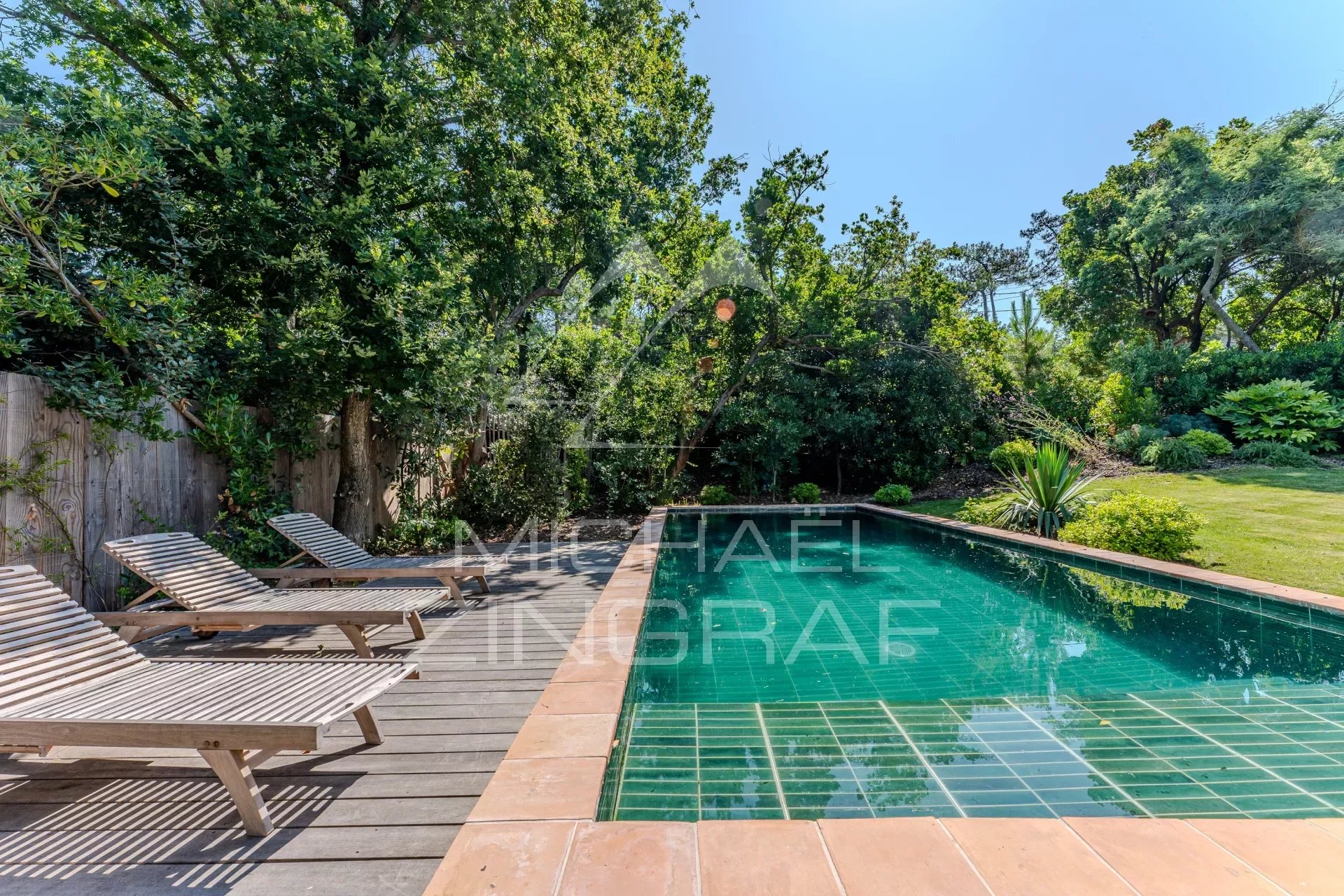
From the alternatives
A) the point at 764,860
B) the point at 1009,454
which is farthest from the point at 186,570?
the point at 1009,454

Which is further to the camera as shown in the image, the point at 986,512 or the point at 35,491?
the point at 986,512

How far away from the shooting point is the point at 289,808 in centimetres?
202

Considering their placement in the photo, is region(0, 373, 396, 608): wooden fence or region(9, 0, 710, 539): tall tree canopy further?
region(9, 0, 710, 539): tall tree canopy

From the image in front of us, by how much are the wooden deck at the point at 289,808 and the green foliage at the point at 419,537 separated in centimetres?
455

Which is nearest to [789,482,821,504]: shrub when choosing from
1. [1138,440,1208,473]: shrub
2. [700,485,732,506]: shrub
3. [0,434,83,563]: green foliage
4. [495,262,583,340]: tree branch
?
[700,485,732,506]: shrub

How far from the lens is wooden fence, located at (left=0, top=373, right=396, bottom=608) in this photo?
3809 mm

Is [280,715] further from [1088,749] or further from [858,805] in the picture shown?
[1088,749]

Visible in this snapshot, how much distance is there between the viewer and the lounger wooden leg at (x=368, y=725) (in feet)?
8.02

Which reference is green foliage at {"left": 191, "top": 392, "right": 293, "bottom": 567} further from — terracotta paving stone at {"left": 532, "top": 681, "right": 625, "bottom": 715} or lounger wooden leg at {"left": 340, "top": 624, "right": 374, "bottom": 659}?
terracotta paving stone at {"left": 532, "top": 681, "right": 625, "bottom": 715}

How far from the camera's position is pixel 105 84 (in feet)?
20.3

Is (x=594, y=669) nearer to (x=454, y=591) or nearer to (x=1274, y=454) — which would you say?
(x=454, y=591)

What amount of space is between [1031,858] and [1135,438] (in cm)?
1419

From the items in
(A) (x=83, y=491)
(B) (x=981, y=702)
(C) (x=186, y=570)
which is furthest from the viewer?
(A) (x=83, y=491)

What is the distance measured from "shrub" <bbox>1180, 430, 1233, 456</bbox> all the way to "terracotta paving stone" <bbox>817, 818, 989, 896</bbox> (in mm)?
14434
